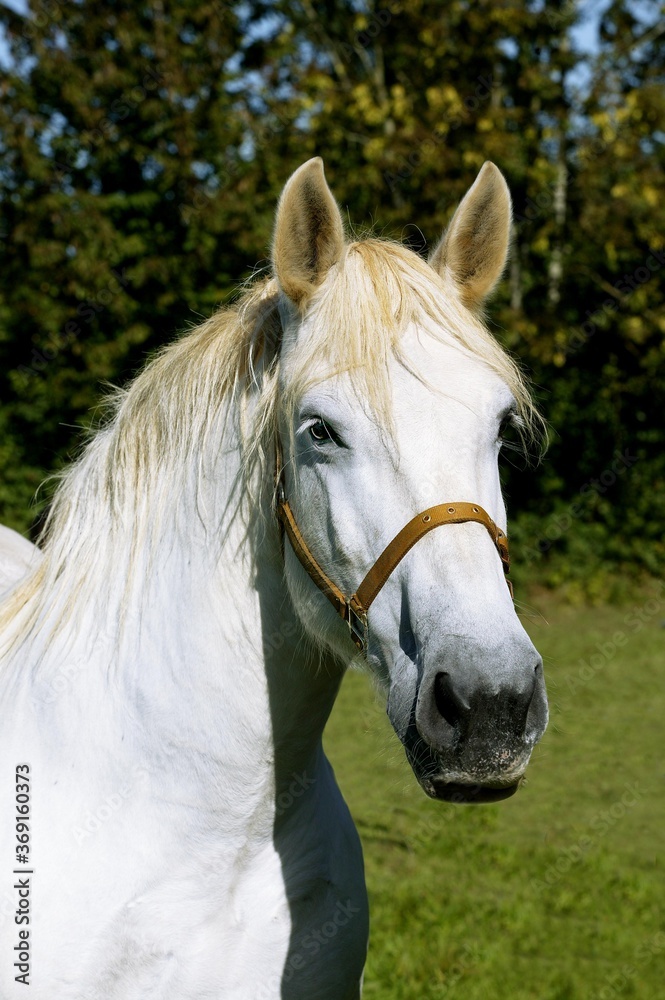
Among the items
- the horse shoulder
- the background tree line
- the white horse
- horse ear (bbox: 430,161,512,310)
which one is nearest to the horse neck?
the white horse

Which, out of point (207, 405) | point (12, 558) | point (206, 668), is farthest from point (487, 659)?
point (12, 558)

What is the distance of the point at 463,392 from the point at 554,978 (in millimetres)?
3495

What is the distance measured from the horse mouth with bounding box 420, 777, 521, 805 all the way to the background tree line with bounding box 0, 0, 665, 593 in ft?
30.5

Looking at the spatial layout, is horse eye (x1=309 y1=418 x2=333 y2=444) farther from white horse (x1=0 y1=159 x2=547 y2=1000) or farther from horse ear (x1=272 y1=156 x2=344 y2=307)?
horse ear (x1=272 y1=156 x2=344 y2=307)

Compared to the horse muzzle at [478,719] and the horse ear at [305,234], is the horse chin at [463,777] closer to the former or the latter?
the horse muzzle at [478,719]

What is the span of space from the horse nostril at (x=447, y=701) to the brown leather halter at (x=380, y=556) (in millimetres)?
249

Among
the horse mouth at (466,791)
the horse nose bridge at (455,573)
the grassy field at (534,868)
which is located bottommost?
the grassy field at (534,868)

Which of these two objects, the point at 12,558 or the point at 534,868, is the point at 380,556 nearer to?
the point at 12,558

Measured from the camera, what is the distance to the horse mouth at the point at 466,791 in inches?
62.9

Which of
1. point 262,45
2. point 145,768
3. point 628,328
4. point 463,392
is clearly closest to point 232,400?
point 463,392

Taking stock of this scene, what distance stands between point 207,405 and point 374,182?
9231 mm

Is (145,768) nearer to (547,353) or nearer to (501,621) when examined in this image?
(501,621)

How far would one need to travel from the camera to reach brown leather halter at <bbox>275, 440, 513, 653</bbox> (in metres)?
1.66

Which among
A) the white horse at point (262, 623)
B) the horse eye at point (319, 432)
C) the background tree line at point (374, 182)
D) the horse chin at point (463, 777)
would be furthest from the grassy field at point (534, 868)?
the background tree line at point (374, 182)
